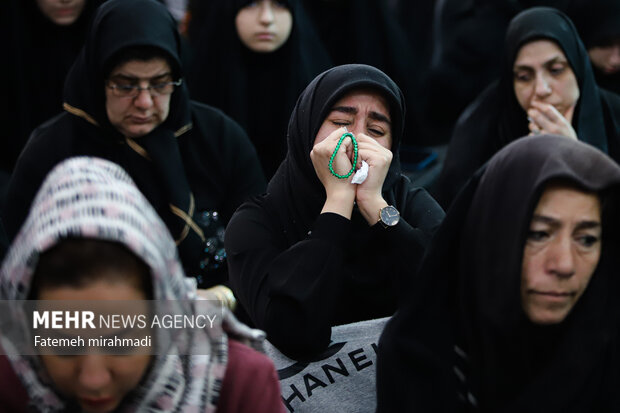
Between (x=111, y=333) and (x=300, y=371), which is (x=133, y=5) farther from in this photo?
(x=111, y=333)

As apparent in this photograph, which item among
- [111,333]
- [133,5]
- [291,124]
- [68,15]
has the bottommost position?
[111,333]

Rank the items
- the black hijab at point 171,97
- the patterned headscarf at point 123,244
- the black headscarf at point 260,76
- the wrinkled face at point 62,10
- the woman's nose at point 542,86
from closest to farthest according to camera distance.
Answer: the patterned headscarf at point 123,244 → the black hijab at point 171,97 → the woman's nose at point 542,86 → the wrinkled face at point 62,10 → the black headscarf at point 260,76

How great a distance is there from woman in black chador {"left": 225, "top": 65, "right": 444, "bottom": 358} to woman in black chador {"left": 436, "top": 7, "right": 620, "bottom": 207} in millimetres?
1130

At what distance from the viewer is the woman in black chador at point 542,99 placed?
134 inches

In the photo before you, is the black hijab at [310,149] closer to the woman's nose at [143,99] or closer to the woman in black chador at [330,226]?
the woman in black chador at [330,226]

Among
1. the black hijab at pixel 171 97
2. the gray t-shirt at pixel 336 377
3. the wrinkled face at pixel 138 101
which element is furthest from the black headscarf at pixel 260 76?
the gray t-shirt at pixel 336 377

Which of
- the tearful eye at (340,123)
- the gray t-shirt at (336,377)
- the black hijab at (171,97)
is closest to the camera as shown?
the gray t-shirt at (336,377)

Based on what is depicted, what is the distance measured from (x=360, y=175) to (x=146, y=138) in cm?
113

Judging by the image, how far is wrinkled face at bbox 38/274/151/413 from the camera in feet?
4.93

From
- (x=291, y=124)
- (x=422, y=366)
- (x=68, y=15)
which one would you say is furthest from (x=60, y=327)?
(x=68, y=15)

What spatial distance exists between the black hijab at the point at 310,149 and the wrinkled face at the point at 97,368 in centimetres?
89

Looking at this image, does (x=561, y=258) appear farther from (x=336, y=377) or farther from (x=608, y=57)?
(x=608, y=57)

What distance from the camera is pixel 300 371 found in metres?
2.16

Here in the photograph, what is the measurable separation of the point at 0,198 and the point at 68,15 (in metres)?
0.90
